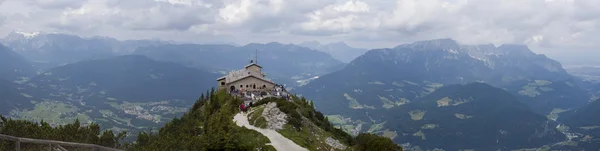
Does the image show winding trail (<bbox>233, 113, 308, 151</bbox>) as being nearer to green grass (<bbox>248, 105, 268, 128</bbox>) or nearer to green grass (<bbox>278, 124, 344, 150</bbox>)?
green grass (<bbox>248, 105, 268, 128</bbox>)

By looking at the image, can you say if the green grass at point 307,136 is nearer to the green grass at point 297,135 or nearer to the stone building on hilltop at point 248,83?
the green grass at point 297,135

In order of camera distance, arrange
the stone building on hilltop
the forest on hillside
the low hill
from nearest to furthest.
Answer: the forest on hillside → the low hill → the stone building on hilltop

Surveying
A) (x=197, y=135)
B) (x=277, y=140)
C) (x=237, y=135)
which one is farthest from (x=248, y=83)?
(x=237, y=135)

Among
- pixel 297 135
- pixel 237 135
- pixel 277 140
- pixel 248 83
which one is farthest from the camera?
pixel 248 83

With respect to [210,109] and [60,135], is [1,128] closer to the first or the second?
[60,135]

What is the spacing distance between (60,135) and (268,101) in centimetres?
2872

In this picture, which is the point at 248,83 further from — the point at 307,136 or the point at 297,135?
the point at 297,135


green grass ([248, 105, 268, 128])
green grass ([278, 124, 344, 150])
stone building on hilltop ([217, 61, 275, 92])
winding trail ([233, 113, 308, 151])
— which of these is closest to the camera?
winding trail ([233, 113, 308, 151])

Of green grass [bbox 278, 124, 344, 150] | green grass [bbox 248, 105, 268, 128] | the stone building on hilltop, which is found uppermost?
the stone building on hilltop

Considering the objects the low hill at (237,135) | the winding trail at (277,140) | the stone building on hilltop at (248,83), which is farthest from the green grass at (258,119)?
the stone building on hilltop at (248,83)

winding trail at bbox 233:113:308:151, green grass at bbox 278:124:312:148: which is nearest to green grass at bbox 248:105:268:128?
winding trail at bbox 233:113:308:151

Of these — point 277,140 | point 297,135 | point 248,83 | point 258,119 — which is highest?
point 248,83

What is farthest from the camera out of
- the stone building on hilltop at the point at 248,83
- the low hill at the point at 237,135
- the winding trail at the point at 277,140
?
the stone building on hilltop at the point at 248,83

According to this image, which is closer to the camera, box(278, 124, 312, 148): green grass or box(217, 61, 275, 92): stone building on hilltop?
box(278, 124, 312, 148): green grass
